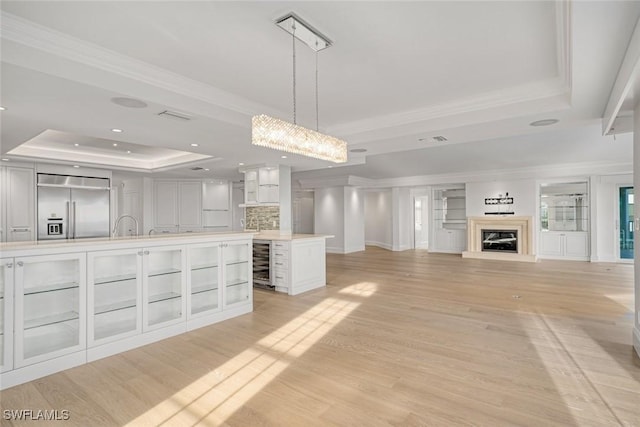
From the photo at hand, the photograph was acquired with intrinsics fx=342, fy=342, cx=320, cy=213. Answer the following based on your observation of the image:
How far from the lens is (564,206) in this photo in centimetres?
Result: 953

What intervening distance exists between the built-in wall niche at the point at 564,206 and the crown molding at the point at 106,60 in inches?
370

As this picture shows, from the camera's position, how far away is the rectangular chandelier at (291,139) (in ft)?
9.48

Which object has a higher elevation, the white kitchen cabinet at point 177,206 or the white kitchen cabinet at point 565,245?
the white kitchen cabinet at point 177,206

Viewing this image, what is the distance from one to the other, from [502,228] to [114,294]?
996 cm

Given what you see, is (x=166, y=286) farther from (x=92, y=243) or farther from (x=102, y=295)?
(x=92, y=243)

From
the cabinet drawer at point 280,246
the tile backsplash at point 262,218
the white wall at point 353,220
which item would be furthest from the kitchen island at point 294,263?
the white wall at point 353,220

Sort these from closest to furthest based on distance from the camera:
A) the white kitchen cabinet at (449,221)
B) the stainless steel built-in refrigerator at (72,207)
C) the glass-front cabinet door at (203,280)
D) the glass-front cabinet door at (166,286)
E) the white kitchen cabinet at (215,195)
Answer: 1. the glass-front cabinet door at (166,286)
2. the glass-front cabinet door at (203,280)
3. the stainless steel built-in refrigerator at (72,207)
4. the white kitchen cabinet at (215,195)
5. the white kitchen cabinet at (449,221)

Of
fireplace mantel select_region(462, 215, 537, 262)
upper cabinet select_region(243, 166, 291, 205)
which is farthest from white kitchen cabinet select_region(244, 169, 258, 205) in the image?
fireplace mantel select_region(462, 215, 537, 262)

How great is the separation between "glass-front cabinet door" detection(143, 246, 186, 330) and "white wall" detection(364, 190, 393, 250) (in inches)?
387

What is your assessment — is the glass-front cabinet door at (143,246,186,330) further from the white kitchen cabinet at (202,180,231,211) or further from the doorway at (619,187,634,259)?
the doorway at (619,187,634,259)

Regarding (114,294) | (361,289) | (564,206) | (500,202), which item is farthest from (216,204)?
(564,206)

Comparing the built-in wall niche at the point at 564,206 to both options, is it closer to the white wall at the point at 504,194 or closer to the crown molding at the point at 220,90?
the white wall at the point at 504,194

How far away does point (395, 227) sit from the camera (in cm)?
1216

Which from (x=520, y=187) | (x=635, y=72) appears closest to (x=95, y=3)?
(x=635, y=72)
